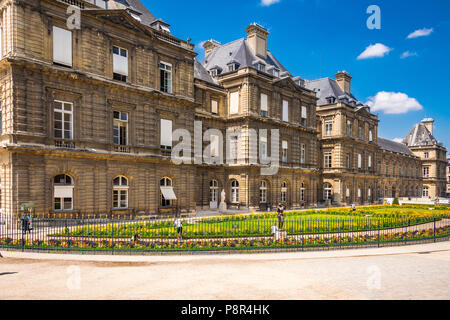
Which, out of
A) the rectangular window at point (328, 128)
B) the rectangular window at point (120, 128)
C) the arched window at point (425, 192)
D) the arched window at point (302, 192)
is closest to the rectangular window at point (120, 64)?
the rectangular window at point (120, 128)

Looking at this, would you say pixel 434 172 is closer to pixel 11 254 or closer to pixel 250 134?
pixel 250 134

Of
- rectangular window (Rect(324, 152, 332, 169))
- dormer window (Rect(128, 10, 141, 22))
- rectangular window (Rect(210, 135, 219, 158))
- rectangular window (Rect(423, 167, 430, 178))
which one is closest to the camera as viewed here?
dormer window (Rect(128, 10, 141, 22))

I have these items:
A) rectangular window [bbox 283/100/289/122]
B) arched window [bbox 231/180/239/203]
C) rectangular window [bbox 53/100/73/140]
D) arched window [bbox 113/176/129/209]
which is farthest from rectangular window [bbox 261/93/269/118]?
rectangular window [bbox 53/100/73/140]

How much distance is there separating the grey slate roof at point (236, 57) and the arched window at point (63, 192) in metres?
23.3

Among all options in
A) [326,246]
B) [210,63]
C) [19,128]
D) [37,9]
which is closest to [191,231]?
[326,246]

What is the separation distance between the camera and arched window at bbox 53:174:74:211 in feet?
71.5

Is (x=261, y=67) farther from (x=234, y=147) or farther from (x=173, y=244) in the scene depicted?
(x=173, y=244)

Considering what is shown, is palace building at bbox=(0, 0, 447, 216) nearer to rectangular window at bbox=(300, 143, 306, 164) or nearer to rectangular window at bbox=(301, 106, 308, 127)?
rectangular window at bbox=(300, 143, 306, 164)

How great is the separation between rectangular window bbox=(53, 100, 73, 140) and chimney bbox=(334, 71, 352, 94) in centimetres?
4665

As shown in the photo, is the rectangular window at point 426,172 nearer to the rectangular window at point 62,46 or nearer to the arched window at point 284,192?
the arched window at point 284,192

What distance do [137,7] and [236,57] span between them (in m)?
13.4

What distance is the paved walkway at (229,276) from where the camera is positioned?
9.00 m

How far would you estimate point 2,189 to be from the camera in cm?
2050
